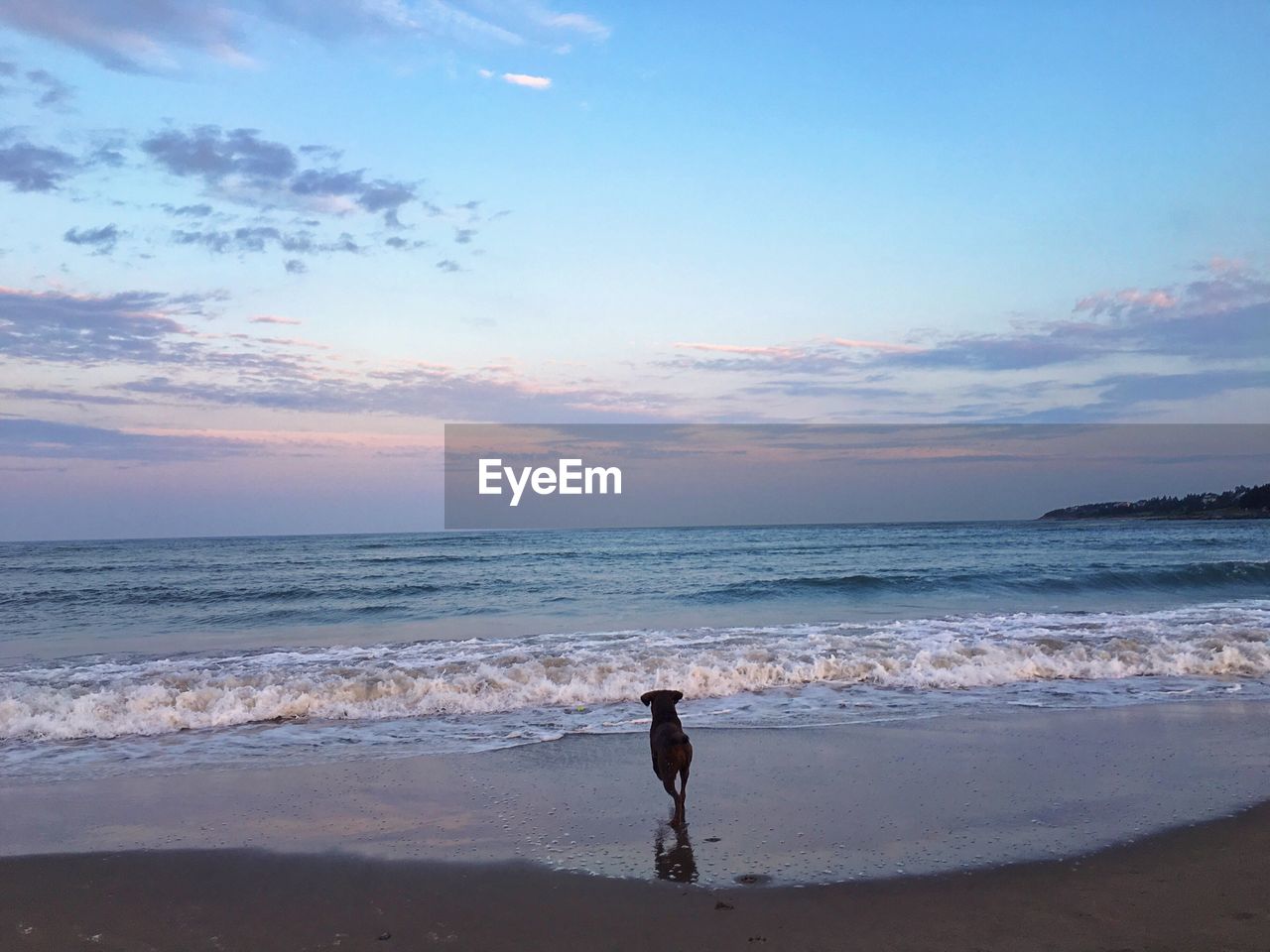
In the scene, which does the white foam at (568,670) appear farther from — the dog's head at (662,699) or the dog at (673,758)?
the dog at (673,758)

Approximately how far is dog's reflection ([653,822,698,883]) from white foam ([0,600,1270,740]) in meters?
4.99

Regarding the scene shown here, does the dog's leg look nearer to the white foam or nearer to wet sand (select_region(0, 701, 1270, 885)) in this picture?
wet sand (select_region(0, 701, 1270, 885))

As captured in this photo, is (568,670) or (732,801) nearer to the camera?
(732,801)

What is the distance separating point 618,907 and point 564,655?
8.72 meters

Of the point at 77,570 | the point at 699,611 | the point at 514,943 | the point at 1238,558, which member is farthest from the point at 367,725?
the point at 77,570

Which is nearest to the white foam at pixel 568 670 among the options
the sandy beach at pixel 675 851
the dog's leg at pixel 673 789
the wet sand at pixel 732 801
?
the wet sand at pixel 732 801

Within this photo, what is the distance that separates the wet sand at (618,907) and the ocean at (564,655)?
10.4 ft

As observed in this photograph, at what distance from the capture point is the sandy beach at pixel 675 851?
4.79 meters

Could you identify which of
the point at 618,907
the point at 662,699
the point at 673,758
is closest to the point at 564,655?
the point at 662,699

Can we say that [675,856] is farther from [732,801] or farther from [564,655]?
[564,655]

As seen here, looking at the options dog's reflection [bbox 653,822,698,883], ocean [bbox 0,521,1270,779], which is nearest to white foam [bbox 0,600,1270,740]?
ocean [bbox 0,521,1270,779]

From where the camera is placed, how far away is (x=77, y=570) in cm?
4250

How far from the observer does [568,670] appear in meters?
12.4

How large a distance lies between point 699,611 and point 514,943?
17.2 metres
